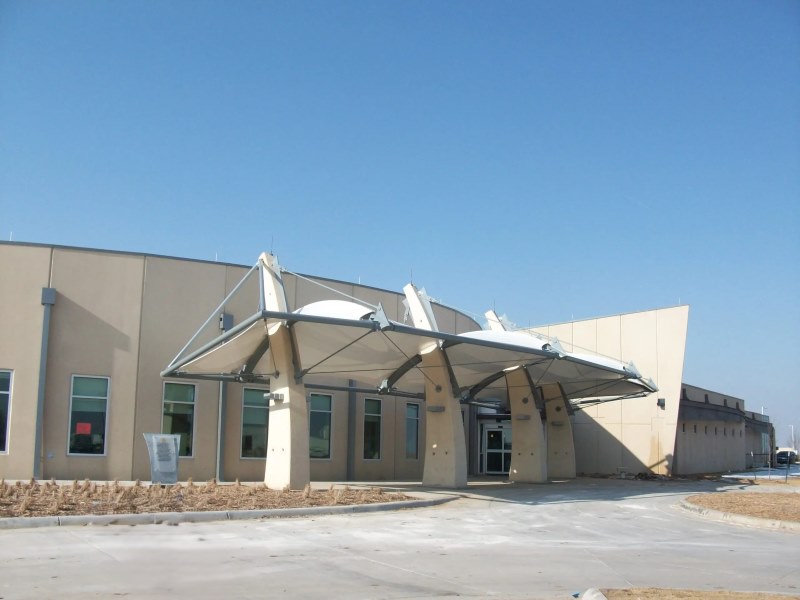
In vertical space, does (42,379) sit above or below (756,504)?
above

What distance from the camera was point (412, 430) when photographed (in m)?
36.8

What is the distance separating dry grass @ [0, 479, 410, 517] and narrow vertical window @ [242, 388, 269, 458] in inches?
358

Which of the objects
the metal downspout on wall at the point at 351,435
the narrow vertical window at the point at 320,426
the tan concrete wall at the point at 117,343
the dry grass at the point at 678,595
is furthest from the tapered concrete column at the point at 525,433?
the dry grass at the point at 678,595

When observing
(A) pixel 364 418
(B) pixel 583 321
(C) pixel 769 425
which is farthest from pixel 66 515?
(C) pixel 769 425

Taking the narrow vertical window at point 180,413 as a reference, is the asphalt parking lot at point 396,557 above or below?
below

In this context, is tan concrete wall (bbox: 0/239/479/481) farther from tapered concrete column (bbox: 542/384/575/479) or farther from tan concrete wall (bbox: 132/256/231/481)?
tapered concrete column (bbox: 542/384/575/479)

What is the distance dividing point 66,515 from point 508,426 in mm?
30373

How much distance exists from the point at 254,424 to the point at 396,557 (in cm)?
1977

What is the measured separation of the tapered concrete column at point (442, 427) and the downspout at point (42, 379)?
1239cm

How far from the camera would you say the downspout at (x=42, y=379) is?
2656 cm

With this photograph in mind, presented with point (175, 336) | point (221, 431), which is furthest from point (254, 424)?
point (175, 336)

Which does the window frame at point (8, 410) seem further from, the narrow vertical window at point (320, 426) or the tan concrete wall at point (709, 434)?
the tan concrete wall at point (709, 434)

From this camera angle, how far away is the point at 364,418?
3425 cm

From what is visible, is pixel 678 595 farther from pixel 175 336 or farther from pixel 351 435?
pixel 351 435
